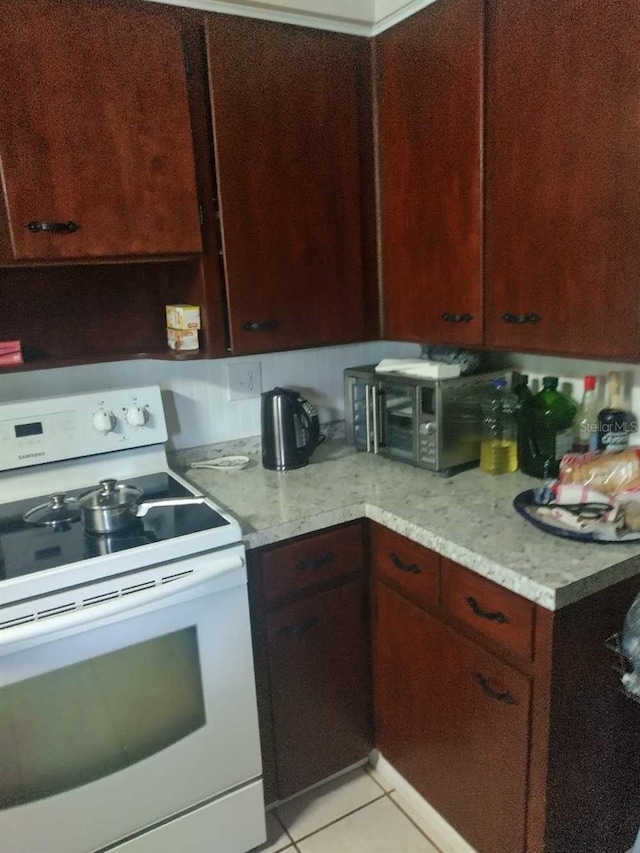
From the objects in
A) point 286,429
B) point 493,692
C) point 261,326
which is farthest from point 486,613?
point 261,326

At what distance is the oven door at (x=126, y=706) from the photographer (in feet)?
3.97

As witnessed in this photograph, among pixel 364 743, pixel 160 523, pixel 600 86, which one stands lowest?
pixel 364 743

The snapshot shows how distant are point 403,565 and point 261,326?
0.70m

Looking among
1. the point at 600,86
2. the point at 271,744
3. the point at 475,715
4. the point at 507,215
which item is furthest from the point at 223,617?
the point at 600,86

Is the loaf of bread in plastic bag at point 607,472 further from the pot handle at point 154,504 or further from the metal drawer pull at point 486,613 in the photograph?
the pot handle at point 154,504

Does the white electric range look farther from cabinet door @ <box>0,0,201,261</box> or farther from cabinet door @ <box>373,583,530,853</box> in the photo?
cabinet door @ <box>0,0,201,261</box>

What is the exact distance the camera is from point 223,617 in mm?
1374

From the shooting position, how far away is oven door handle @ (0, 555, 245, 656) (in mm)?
1143

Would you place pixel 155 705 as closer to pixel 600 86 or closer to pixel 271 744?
pixel 271 744

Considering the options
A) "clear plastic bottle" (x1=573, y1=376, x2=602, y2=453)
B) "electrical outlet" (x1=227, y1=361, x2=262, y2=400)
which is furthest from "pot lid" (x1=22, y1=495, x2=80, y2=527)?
"clear plastic bottle" (x1=573, y1=376, x2=602, y2=453)

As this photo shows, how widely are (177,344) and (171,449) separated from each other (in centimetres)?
36

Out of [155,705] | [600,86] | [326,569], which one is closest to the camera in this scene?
[600,86]

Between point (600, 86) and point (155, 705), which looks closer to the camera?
point (600, 86)

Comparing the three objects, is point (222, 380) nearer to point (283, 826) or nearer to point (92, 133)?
point (92, 133)
